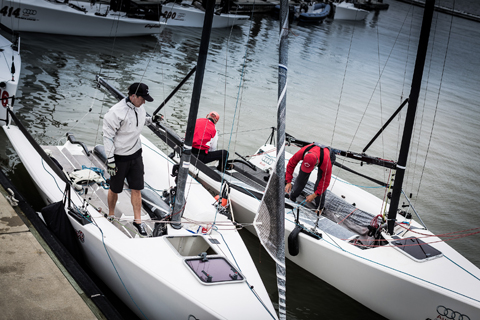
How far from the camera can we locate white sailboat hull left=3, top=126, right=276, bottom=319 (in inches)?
149

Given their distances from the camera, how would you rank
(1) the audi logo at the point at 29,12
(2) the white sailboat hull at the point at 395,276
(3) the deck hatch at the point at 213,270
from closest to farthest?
1. (3) the deck hatch at the point at 213,270
2. (2) the white sailboat hull at the point at 395,276
3. (1) the audi logo at the point at 29,12

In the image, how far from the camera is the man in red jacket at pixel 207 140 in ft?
22.0

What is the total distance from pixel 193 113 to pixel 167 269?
1.50 m

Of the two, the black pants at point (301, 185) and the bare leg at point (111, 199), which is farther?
the black pants at point (301, 185)

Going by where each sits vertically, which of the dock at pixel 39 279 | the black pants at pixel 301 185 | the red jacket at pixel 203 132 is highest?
the red jacket at pixel 203 132

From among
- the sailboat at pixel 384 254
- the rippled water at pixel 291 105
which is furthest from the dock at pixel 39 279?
the sailboat at pixel 384 254

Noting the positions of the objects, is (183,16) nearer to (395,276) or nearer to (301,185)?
(301,185)

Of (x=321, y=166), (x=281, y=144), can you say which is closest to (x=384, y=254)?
(x=321, y=166)

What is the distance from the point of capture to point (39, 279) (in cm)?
367

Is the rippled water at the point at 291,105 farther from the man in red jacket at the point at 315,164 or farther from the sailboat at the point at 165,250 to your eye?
the man in red jacket at the point at 315,164

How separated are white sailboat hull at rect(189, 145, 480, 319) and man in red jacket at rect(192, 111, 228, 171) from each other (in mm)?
1633

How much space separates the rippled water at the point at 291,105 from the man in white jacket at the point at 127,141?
127 centimetres

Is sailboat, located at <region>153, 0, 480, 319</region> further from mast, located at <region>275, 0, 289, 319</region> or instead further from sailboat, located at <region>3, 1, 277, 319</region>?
mast, located at <region>275, 0, 289, 319</region>

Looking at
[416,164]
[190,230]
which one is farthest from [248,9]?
[190,230]
